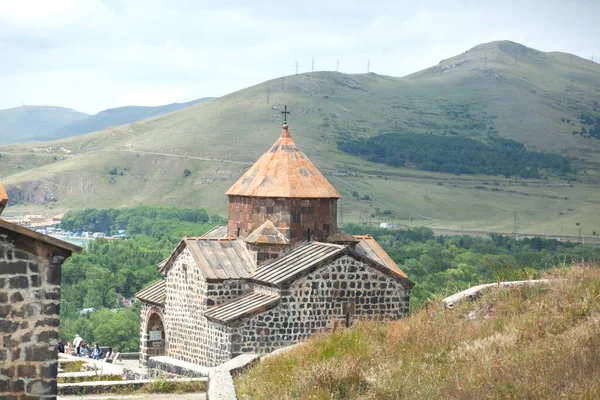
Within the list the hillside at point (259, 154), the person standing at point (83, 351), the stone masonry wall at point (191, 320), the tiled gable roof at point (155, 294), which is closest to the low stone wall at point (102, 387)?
the stone masonry wall at point (191, 320)

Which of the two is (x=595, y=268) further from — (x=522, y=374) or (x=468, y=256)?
(x=468, y=256)

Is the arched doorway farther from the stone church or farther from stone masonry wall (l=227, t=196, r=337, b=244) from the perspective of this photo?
stone masonry wall (l=227, t=196, r=337, b=244)

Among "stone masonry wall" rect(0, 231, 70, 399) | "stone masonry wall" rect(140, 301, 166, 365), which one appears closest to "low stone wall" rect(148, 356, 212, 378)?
"stone masonry wall" rect(140, 301, 166, 365)

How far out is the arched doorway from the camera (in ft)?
78.2

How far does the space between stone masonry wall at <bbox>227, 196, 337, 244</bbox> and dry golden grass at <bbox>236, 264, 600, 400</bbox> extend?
26.0ft

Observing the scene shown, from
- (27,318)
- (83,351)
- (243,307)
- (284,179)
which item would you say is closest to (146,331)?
(83,351)

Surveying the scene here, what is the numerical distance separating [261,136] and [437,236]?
48.0 metres

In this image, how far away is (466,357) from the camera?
10.7m

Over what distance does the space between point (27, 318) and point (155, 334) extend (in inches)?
521

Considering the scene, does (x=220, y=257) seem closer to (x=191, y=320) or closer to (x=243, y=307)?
(x=191, y=320)

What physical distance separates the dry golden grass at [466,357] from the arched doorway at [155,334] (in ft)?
35.3

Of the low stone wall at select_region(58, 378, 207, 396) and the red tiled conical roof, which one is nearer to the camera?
the low stone wall at select_region(58, 378, 207, 396)

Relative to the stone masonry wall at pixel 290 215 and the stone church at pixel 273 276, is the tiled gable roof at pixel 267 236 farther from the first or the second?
the stone masonry wall at pixel 290 215

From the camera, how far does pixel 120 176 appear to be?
16400cm
